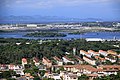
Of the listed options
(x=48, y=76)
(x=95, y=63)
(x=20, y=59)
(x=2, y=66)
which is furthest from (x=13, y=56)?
(x=48, y=76)

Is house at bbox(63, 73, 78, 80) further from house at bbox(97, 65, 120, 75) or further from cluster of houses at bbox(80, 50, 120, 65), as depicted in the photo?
cluster of houses at bbox(80, 50, 120, 65)

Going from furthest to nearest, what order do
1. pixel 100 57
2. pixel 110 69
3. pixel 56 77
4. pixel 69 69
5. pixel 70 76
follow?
1. pixel 100 57
2. pixel 69 69
3. pixel 110 69
4. pixel 56 77
5. pixel 70 76

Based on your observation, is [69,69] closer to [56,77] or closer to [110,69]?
[110,69]

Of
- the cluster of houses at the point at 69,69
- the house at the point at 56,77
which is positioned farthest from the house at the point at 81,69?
the house at the point at 56,77

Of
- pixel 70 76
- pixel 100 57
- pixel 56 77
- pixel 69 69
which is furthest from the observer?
pixel 100 57

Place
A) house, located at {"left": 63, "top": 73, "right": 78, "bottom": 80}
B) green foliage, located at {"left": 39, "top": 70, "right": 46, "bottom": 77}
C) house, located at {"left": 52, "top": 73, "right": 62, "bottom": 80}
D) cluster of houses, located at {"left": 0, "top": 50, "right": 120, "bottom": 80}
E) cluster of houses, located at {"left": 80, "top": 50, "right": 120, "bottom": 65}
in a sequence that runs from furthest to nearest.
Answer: cluster of houses, located at {"left": 80, "top": 50, "right": 120, "bottom": 65} → green foliage, located at {"left": 39, "top": 70, "right": 46, "bottom": 77} → cluster of houses, located at {"left": 0, "top": 50, "right": 120, "bottom": 80} → house, located at {"left": 52, "top": 73, "right": 62, "bottom": 80} → house, located at {"left": 63, "top": 73, "right": 78, "bottom": 80}

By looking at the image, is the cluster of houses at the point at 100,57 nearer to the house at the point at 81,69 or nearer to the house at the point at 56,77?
the house at the point at 81,69

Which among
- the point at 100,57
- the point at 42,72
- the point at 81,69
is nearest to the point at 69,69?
the point at 81,69

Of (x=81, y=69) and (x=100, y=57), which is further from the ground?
(x=81, y=69)

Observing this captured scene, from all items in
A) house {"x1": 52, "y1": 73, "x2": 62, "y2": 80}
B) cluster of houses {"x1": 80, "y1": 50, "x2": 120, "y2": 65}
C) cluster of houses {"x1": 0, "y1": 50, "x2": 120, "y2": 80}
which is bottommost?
cluster of houses {"x1": 80, "y1": 50, "x2": 120, "y2": 65}

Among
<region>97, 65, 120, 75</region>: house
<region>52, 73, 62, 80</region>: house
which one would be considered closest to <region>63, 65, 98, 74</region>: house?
<region>97, 65, 120, 75</region>: house

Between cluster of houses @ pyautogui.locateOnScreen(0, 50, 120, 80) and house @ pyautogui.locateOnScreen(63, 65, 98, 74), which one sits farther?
house @ pyautogui.locateOnScreen(63, 65, 98, 74)
